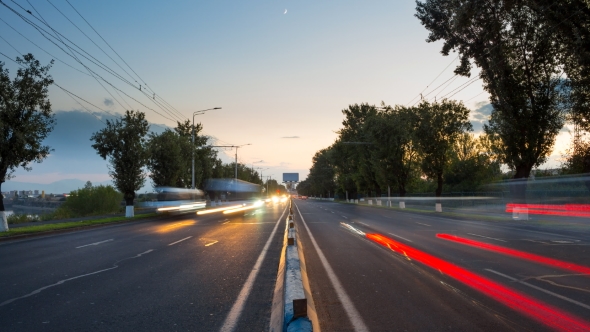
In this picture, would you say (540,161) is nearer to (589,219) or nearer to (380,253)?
(589,219)

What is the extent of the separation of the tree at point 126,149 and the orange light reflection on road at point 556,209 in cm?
2787

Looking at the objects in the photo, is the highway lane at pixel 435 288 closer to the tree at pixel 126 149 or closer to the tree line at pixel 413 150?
the tree at pixel 126 149

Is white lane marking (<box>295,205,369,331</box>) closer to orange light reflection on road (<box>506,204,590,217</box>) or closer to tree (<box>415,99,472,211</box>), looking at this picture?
orange light reflection on road (<box>506,204,590,217</box>)

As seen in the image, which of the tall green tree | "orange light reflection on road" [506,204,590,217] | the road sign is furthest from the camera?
the road sign

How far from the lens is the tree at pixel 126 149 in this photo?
3650 cm

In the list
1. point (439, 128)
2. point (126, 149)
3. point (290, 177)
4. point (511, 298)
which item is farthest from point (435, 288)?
point (290, 177)

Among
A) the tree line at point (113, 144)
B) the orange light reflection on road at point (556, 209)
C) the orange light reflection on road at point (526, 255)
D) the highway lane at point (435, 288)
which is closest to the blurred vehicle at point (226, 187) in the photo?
the tree line at point (113, 144)

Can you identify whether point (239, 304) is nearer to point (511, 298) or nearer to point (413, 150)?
point (511, 298)

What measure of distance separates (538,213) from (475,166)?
3601 centimetres

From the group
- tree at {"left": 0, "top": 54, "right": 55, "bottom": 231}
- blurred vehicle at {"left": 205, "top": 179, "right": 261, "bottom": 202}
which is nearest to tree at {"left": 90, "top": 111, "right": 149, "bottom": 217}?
tree at {"left": 0, "top": 54, "right": 55, "bottom": 231}

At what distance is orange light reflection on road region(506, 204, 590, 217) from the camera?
31.5 m

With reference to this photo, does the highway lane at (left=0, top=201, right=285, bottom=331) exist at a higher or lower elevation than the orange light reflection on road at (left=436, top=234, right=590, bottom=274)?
higher

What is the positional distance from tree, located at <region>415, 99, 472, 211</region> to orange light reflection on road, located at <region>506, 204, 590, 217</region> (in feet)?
42.3

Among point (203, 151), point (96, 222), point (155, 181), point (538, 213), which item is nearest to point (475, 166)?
point (538, 213)
